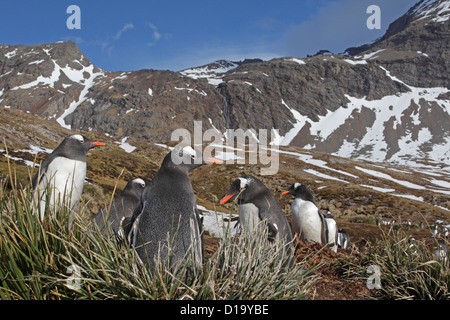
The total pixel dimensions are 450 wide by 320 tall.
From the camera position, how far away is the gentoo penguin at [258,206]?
5887mm

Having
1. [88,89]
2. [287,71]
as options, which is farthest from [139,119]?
[287,71]

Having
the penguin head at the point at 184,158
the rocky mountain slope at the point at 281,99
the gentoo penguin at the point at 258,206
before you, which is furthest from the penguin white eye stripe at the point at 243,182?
the rocky mountain slope at the point at 281,99

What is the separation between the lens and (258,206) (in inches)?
239

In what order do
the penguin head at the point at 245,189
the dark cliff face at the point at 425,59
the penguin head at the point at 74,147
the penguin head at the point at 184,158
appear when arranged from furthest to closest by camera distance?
the dark cliff face at the point at 425,59, the penguin head at the point at 74,147, the penguin head at the point at 245,189, the penguin head at the point at 184,158

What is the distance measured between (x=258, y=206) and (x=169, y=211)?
257 cm

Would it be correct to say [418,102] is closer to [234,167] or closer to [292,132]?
[292,132]

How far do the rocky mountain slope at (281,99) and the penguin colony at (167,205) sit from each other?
12897 centimetres

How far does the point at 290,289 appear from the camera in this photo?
3.02 m

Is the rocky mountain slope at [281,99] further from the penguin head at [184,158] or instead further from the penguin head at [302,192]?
the penguin head at [184,158]

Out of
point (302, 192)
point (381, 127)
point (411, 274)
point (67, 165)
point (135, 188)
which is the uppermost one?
point (381, 127)

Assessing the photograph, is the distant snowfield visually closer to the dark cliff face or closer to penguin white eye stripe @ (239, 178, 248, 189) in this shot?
the dark cliff face

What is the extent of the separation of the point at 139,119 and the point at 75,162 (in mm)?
147388

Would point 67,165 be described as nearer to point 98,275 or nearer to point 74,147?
point 74,147

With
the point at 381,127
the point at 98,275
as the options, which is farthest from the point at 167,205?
the point at 381,127
